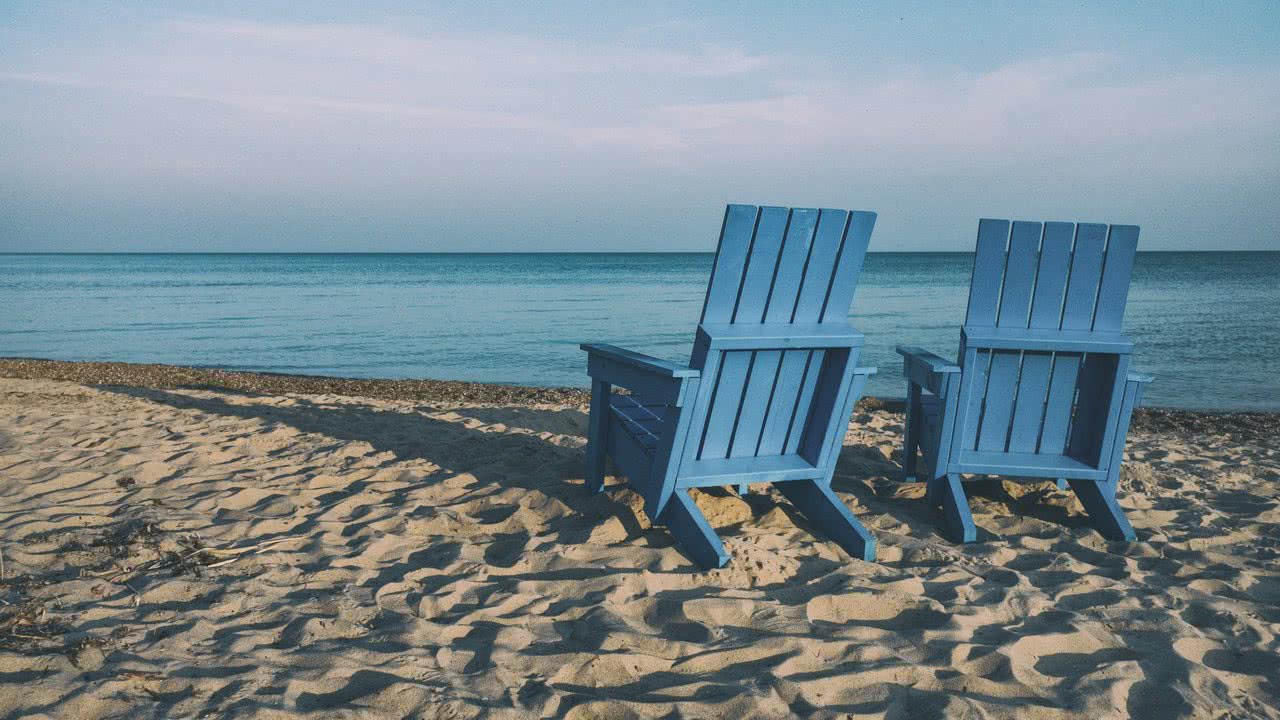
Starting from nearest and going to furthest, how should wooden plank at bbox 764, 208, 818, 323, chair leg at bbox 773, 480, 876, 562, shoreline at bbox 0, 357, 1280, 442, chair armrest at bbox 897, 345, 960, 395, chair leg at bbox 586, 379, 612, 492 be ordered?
1. wooden plank at bbox 764, 208, 818, 323
2. chair leg at bbox 773, 480, 876, 562
3. chair armrest at bbox 897, 345, 960, 395
4. chair leg at bbox 586, 379, 612, 492
5. shoreline at bbox 0, 357, 1280, 442

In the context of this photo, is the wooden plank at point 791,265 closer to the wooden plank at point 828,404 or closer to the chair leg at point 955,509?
the wooden plank at point 828,404

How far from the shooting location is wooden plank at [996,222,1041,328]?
10.7 feet

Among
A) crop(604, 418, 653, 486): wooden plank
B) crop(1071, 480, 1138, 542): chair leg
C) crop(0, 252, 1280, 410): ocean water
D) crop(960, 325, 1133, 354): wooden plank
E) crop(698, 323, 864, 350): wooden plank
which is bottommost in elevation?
crop(0, 252, 1280, 410): ocean water

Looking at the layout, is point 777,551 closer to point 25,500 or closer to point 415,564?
point 415,564

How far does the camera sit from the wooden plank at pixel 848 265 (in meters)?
2.93

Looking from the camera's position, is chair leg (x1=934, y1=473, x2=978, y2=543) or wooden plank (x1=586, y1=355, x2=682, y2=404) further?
chair leg (x1=934, y1=473, x2=978, y2=543)

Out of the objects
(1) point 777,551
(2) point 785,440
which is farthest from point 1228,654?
(2) point 785,440

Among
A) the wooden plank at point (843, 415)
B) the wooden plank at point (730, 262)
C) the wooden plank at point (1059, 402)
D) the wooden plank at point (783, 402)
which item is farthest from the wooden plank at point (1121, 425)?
the wooden plank at point (730, 262)

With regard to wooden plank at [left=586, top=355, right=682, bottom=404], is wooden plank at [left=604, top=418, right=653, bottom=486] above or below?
below

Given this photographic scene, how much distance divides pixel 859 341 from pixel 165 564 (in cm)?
253

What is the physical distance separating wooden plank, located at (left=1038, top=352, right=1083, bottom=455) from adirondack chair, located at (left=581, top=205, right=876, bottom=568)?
929 mm

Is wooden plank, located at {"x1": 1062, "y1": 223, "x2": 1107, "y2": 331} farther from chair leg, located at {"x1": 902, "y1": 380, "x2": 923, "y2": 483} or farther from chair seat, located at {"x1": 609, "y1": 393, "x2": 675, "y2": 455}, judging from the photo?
chair seat, located at {"x1": 609, "y1": 393, "x2": 675, "y2": 455}

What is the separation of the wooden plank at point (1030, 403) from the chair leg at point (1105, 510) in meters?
0.26

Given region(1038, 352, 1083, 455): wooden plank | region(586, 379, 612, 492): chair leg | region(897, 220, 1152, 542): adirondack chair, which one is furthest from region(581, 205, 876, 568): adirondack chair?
region(1038, 352, 1083, 455): wooden plank
